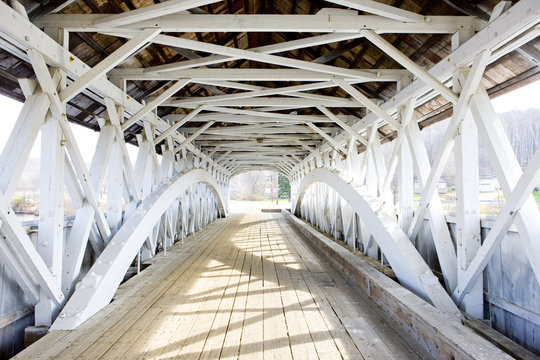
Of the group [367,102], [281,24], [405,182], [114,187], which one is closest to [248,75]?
[281,24]

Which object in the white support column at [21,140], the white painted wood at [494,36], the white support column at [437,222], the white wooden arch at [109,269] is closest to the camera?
the white painted wood at [494,36]

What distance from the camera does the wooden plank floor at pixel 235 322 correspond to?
2.33 meters

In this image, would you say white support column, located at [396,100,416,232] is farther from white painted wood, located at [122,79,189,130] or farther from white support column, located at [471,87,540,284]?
white painted wood, located at [122,79,189,130]

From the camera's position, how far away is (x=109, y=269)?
10.4 ft

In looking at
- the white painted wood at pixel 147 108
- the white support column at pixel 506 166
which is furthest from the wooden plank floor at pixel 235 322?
the white painted wood at pixel 147 108

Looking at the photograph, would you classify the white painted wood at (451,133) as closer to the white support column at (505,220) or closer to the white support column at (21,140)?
the white support column at (505,220)

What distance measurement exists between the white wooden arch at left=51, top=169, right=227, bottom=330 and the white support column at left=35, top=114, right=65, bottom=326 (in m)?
0.21

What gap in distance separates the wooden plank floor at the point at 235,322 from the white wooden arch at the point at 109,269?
0.10 meters

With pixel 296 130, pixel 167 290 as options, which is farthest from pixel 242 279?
pixel 296 130

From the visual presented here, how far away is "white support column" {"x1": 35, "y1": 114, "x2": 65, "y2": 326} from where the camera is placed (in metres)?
2.76

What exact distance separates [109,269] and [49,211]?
0.77 metres

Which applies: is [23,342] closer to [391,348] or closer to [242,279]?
[242,279]

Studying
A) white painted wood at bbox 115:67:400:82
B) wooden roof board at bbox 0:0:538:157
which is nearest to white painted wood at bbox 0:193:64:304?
wooden roof board at bbox 0:0:538:157

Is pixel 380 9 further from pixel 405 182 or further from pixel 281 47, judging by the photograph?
pixel 405 182
